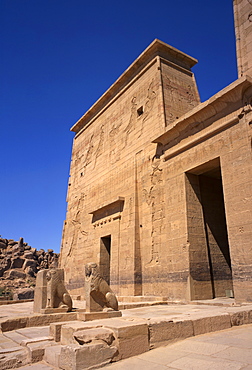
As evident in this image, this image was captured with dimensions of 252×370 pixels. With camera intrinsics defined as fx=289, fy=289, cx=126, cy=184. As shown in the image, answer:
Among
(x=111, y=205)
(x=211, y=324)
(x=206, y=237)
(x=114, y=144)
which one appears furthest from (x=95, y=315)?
(x=114, y=144)

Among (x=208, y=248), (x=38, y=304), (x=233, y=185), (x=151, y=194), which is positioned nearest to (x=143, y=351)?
(x=38, y=304)

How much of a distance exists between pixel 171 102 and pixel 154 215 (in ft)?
14.5

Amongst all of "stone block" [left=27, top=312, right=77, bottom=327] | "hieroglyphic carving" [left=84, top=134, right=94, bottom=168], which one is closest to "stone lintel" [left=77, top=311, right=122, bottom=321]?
"stone block" [left=27, top=312, right=77, bottom=327]

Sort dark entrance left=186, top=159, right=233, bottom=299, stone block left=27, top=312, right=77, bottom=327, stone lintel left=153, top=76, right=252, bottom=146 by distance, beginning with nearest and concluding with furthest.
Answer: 1. stone block left=27, top=312, right=77, bottom=327
2. stone lintel left=153, top=76, right=252, bottom=146
3. dark entrance left=186, top=159, right=233, bottom=299

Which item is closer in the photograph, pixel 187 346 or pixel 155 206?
pixel 187 346

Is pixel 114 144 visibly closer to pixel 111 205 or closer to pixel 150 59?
pixel 111 205

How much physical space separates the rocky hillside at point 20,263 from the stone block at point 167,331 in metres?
26.1

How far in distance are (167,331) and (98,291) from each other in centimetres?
212

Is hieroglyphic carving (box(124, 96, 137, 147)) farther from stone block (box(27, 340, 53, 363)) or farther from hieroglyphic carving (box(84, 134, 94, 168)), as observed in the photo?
stone block (box(27, 340, 53, 363))

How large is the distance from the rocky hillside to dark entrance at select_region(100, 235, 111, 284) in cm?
1763

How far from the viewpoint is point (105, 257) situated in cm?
→ 1230

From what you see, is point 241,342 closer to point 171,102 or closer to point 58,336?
point 58,336

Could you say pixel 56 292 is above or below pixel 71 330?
above

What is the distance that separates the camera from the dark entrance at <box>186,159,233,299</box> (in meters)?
7.91
